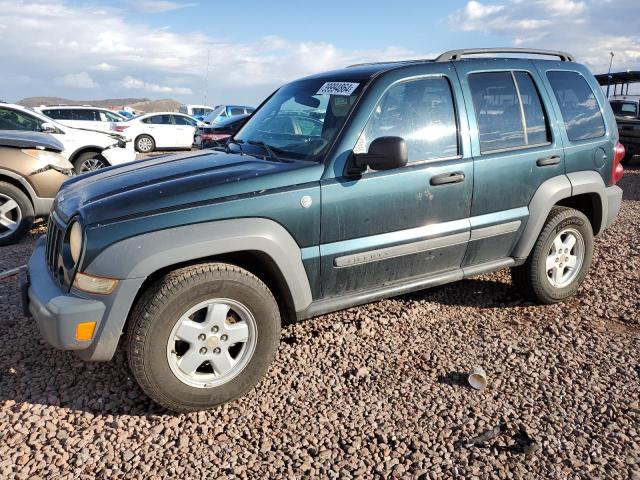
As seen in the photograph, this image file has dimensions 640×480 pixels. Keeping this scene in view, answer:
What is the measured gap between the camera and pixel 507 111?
3.77 metres

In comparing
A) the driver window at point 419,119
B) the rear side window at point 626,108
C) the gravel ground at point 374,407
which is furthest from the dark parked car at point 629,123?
the driver window at point 419,119

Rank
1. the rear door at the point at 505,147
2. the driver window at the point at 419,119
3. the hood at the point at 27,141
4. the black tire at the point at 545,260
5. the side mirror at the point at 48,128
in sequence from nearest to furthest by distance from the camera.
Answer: the driver window at the point at 419,119 < the rear door at the point at 505,147 < the black tire at the point at 545,260 < the hood at the point at 27,141 < the side mirror at the point at 48,128

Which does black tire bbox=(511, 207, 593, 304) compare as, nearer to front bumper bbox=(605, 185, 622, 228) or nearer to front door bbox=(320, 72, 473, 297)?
front bumper bbox=(605, 185, 622, 228)

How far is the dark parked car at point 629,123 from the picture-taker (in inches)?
493

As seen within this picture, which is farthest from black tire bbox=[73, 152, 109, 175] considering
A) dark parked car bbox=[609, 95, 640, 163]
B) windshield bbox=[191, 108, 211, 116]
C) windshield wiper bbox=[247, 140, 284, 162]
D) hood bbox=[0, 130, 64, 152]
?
windshield bbox=[191, 108, 211, 116]

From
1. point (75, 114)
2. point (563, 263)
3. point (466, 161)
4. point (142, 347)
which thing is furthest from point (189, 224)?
point (75, 114)

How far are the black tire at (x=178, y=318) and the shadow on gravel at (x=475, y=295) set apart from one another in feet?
5.87

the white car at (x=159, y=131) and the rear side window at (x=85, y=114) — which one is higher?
the rear side window at (x=85, y=114)

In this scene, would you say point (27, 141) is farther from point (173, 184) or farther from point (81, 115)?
point (81, 115)

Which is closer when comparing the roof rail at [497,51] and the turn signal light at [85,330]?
the turn signal light at [85,330]

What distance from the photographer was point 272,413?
291cm

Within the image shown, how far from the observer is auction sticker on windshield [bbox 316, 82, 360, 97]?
133 inches

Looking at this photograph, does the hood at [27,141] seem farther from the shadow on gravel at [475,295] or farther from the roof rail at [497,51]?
the roof rail at [497,51]

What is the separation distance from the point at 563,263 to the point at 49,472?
150 inches
